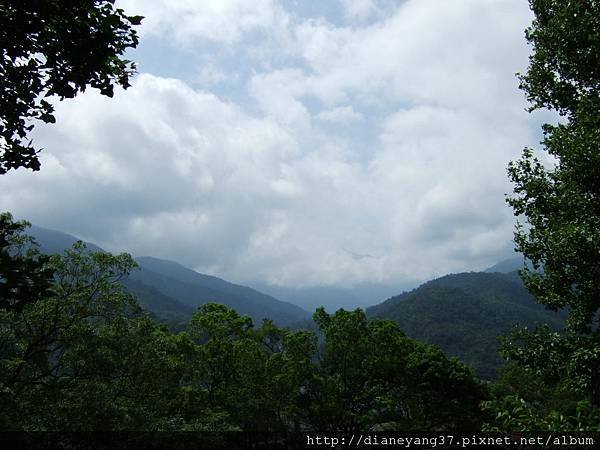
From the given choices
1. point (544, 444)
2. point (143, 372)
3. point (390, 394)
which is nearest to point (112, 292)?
point (143, 372)

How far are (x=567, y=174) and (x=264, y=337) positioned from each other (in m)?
25.6

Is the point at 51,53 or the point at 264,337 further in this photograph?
the point at 264,337

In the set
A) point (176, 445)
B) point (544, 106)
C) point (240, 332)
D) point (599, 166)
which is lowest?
point (176, 445)

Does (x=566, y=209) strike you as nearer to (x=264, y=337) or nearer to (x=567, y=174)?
(x=567, y=174)

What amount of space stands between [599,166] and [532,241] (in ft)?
7.86

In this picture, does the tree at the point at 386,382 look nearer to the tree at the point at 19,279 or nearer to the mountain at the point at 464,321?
the tree at the point at 19,279

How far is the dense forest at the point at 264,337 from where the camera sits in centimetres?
518

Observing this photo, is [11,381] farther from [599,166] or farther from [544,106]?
[544,106]

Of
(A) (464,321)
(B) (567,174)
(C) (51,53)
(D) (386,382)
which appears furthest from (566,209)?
(A) (464,321)

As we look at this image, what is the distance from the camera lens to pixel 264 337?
102ft

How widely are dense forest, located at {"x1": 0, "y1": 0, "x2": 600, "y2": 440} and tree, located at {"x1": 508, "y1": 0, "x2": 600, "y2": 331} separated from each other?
0.12ft

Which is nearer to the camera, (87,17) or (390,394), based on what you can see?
(87,17)

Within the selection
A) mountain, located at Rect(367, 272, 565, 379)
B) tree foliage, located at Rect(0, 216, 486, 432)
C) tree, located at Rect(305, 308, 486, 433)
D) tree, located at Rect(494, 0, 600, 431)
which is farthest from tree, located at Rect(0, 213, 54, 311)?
mountain, located at Rect(367, 272, 565, 379)

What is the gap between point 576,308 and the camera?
941 centimetres
